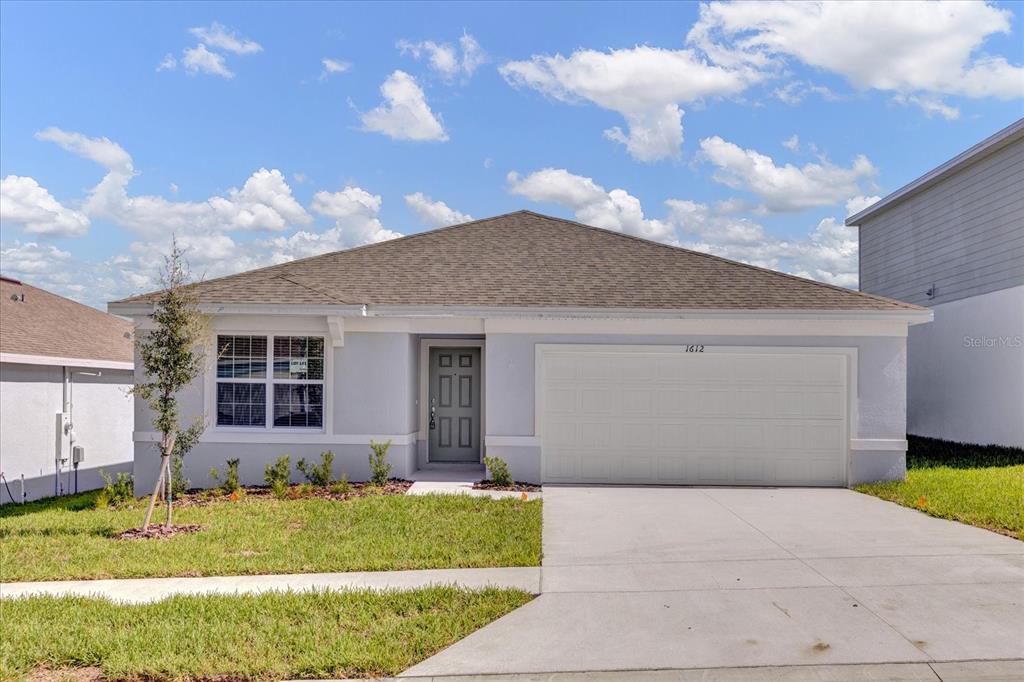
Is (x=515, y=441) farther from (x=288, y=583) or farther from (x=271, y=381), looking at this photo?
(x=288, y=583)

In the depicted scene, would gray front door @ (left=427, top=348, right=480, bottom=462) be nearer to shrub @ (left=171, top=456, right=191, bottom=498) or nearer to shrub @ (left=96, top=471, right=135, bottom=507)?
shrub @ (left=171, top=456, right=191, bottom=498)

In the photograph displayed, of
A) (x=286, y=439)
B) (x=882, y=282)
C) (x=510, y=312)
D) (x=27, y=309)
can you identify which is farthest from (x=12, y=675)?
(x=882, y=282)

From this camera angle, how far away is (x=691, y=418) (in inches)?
514

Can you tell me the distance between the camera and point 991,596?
665 cm

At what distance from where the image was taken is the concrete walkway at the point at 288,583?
6.90 meters

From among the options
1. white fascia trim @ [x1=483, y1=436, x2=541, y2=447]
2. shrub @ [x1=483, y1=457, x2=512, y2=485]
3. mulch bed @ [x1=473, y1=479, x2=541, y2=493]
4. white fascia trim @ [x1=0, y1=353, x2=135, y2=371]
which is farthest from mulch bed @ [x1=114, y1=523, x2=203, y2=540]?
white fascia trim @ [x1=0, y1=353, x2=135, y2=371]

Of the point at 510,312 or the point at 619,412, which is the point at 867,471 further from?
the point at 510,312

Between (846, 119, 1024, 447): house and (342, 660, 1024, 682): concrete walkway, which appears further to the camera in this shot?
(846, 119, 1024, 447): house

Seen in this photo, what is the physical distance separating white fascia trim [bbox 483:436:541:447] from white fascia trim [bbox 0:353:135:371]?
1018cm

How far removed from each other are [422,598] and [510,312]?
23.1 ft

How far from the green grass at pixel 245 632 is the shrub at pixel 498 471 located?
5.81 meters

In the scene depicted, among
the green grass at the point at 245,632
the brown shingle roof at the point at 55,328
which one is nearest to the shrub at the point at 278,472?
the brown shingle roof at the point at 55,328

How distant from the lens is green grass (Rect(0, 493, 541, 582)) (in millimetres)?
7695

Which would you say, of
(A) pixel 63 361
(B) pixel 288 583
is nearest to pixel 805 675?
(B) pixel 288 583
